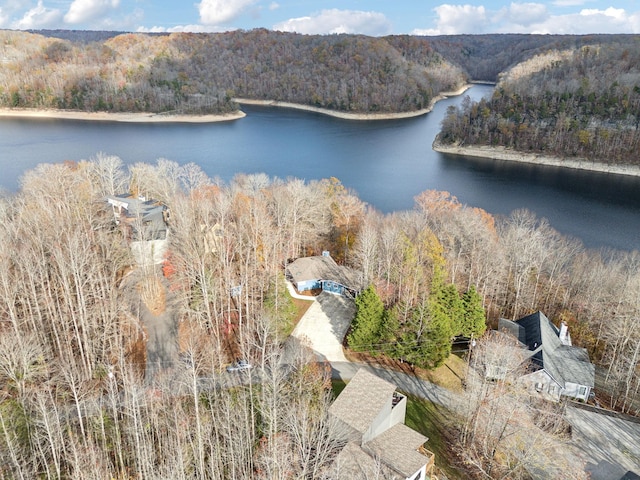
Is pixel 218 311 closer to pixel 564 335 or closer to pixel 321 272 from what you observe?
pixel 321 272

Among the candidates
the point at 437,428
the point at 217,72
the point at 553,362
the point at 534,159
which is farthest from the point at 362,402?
the point at 217,72

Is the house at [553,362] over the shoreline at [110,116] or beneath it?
beneath

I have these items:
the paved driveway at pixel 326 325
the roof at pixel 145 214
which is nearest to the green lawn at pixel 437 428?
the paved driveway at pixel 326 325

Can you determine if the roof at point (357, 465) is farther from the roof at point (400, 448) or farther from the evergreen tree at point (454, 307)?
the evergreen tree at point (454, 307)

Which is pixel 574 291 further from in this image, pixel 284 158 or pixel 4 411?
pixel 284 158

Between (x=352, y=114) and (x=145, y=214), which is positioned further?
(x=352, y=114)

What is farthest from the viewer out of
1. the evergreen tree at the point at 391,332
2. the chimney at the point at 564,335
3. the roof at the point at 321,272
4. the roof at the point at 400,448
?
the roof at the point at 321,272

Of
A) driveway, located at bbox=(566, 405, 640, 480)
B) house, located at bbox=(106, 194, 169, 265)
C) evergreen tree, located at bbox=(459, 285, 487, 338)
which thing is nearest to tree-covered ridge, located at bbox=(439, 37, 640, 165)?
evergreen tree, located at bbox=(459, 285, 487, 338)
